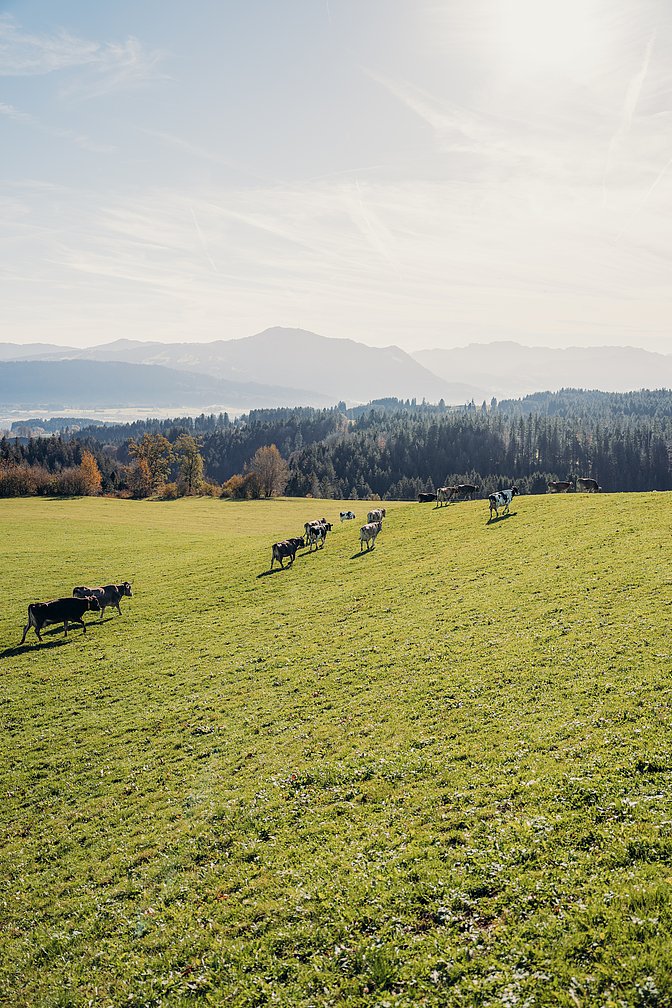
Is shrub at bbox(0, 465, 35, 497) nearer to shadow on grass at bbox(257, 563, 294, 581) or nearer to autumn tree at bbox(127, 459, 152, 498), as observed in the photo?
autumn tree at bbox(127, 459, 152, 498)

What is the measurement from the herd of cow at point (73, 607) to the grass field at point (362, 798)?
140cm

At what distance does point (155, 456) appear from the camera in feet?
465

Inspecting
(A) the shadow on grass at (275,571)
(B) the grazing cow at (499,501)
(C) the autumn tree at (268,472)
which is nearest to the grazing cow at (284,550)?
(A) the shadow on grass at (275,571)

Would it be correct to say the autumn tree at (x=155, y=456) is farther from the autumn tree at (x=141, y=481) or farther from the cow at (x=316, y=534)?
the cow at (x=316, y=534)

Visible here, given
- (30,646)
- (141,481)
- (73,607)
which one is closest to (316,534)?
(73,607)

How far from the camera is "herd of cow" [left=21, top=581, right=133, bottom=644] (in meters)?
31.7

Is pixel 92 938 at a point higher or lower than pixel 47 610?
lower

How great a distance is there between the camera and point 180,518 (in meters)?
81.7

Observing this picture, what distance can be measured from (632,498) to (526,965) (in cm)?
3918

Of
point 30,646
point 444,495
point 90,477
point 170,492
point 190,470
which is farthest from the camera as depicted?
point 190,470

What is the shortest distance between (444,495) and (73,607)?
121 feet

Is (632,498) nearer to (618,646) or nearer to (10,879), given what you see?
(618,646)

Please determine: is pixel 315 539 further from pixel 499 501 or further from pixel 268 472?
pixel 268 472

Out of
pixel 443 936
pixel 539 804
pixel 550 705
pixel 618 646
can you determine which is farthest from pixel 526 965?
pixel 618 646
